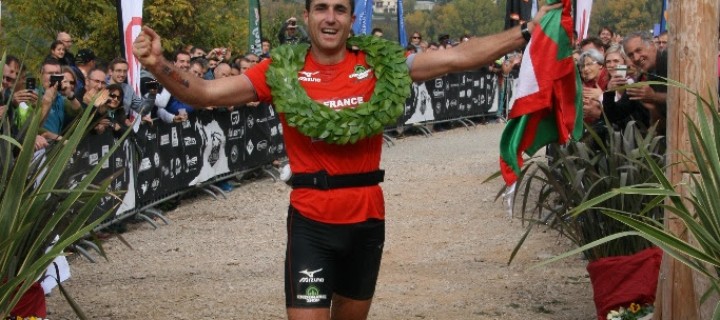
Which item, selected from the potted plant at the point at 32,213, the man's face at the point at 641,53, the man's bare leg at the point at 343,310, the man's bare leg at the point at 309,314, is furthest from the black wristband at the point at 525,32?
the man's face at the point at 641,53

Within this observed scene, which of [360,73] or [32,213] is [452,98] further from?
[32,213]

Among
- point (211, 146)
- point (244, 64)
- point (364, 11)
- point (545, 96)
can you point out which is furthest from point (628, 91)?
point (364, 11)

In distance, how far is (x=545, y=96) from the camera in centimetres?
570

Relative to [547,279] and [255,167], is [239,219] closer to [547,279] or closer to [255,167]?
[255,167]

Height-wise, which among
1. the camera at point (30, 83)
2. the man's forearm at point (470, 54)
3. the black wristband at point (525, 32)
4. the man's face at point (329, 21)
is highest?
the man's face at point (329, 21)

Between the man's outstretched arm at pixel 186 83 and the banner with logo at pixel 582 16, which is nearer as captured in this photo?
the man's outstretched arm at pixel 186 83

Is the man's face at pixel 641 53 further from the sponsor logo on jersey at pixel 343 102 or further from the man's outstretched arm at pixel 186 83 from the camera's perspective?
the man's outstretched arm at pixel 186 83

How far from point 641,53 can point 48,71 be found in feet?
16.0

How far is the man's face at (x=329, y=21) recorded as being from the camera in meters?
5.38

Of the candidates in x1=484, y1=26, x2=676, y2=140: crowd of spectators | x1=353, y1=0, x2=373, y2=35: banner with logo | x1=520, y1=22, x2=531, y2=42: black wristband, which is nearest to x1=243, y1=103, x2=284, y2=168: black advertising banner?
x1=353, y1=0, x2=373, y2=35: banner with logo

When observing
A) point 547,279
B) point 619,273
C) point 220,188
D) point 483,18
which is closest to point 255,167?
point 220,188

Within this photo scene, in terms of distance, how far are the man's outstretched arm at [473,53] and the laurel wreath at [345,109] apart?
11 centimetres

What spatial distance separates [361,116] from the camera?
534 centimetres

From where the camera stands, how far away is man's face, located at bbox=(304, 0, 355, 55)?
5379 mm
